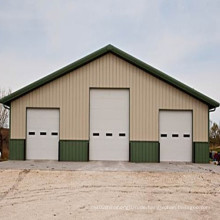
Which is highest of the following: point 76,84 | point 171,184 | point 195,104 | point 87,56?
point 87,56

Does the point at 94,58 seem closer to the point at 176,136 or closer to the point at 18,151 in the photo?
the point at 176,136

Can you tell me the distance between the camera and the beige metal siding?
15.8m

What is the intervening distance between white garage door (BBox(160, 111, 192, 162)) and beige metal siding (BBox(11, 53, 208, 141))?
333 mm

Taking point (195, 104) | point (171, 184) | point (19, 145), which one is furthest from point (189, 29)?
point (19, 145)

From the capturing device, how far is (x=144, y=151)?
1565 cm

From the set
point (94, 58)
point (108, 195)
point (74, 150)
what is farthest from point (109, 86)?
point (108, 195)

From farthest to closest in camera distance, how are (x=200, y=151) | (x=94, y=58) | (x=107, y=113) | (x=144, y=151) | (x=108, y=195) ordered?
(x=107, y=113)
(x=94, y=58)
(x=200, y=151)
(x=144, y=151)
(x=108, y=195)

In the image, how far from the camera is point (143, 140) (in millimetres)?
15758

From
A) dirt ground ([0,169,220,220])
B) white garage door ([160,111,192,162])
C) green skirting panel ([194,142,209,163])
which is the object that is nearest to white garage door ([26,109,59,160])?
dirt ground ([0,169,220,220])

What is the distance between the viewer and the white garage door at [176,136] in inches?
627

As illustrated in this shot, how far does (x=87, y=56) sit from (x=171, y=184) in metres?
8.70

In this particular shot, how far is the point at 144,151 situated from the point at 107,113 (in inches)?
113

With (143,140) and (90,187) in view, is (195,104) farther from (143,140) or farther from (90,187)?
(90,187)

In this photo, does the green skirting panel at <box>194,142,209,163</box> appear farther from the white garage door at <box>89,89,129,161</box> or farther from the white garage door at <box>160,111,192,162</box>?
Result: the white garage door at <box>89,89,129,161</box>
